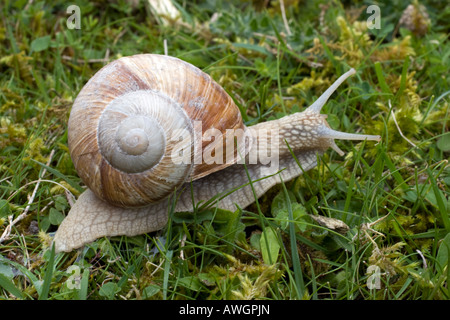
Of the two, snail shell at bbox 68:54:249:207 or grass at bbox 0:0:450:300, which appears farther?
snail shell at bbox 68:54:249:207

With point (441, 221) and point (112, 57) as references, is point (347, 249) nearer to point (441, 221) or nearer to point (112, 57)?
point (441, 221)

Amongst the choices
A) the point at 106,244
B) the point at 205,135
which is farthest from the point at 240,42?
the point at 106,244

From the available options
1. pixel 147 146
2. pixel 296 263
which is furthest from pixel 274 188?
pixel 147 146

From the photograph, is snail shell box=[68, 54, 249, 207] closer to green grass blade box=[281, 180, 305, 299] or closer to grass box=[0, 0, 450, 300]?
grass box=[0, 0, 450, 300]

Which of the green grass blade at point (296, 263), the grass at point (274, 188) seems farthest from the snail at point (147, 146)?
the green grass blade at point (296, 263)

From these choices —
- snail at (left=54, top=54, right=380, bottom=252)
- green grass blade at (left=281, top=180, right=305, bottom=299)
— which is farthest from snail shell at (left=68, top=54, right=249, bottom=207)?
green grass blade at (left=281, top=180, right=305, bottom=299)

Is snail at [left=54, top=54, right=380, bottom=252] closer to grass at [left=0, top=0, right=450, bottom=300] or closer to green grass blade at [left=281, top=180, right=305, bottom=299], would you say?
grass at [left=0, top=0, right=450, bottom=300]

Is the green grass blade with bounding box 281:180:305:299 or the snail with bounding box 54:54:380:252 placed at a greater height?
the snail with bounding box 54:54:380:252
